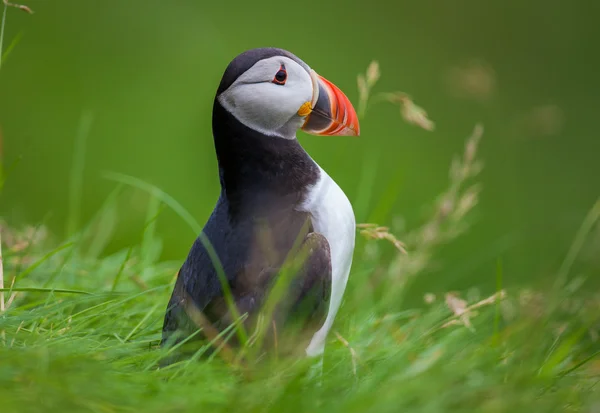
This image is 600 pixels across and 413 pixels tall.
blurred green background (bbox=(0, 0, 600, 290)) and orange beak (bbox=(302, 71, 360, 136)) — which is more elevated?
orange beak (bbox=(302, 71, 360, 136))

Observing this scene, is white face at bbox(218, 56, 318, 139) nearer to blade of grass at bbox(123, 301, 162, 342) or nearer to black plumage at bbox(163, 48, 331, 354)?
black plumage at bbox(163, 48, 331, 354)

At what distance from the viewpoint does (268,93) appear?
321 cm

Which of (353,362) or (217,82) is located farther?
(217,82)

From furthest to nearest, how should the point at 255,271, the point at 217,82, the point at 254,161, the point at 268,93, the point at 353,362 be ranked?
the point at 217,82, the point at 254,161, the point at 268,93, the point at 255,271, the point at 353,362

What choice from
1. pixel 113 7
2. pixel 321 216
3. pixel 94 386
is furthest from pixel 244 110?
pixel 113 7

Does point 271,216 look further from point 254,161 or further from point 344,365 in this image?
point 344,365

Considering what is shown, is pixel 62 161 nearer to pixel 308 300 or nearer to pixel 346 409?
pixel 308 300

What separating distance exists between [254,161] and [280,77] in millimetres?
338

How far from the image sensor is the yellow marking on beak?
10.8 ft

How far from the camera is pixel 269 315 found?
109 inches

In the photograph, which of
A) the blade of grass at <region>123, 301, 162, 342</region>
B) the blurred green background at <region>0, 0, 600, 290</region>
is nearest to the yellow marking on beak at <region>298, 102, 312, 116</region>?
the blade of grass at <region>123, 301, 162, 342</region>

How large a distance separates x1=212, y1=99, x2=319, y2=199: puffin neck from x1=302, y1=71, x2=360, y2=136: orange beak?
0.16 m

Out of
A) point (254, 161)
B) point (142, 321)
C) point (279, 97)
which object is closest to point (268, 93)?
point (279, 97)

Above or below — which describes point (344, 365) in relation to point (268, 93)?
below
